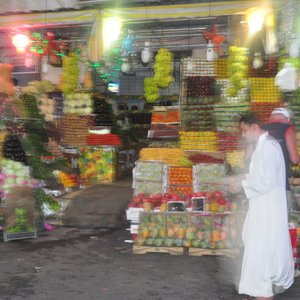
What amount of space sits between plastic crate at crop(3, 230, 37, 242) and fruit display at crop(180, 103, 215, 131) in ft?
12.1

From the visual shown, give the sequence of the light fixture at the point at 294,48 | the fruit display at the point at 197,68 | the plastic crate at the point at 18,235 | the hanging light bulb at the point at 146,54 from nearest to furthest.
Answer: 1. the plastic crate at the point at 18,235
2. the light fixture at the point at 294,48
3. the fruit display at the point at 197,68
4. the hanging light bulb at the point at 146,54

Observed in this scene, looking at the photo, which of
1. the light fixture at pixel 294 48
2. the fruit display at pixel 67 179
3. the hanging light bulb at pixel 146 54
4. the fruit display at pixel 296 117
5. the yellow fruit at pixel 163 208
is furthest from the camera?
the fruit display at pixel 67 179

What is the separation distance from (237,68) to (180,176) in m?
2.32

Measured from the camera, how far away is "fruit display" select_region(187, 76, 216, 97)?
9977 millimetres

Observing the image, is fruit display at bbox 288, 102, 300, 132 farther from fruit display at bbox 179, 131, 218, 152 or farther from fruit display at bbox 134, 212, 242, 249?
fruit display at bbox 134, 212, 242, 249

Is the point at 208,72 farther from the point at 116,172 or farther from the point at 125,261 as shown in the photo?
the point at 125,261

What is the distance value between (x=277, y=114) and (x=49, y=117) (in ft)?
24.5

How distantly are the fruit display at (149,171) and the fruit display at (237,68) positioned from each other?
2121 mm

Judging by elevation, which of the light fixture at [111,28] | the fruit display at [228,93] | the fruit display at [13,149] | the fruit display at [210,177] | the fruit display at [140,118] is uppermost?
the light fixture at [111,28]

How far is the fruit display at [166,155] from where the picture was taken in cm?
911

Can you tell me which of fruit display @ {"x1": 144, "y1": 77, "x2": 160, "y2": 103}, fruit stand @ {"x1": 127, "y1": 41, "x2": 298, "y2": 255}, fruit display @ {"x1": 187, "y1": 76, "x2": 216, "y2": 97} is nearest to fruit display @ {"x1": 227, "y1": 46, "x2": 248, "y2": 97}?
fruit stand @ {"x1": 127, "y1": 41, "x2": 298, "y2": 255}

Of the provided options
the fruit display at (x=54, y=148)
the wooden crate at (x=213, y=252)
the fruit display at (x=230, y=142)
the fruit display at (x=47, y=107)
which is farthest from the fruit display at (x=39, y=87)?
the wooden crate at (x=213, y=252)

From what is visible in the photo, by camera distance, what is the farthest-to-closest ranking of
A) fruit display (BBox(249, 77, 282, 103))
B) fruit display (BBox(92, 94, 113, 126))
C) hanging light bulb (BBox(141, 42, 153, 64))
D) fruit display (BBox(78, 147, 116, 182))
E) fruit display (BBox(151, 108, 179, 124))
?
fruit display (BBox(92, 94, 113, 126)) < fruit display (BBox(78, 147, 116, 182)) < fruit display (BBox(151, 108, 179, 124)) < hanging light bulb (BBox(141, 42, 153, 64)) < fruit display (BBox(249, 77, 282, 103))

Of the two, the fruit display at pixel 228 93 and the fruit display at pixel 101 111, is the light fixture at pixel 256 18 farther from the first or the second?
the fruit display at pixel 101 111
